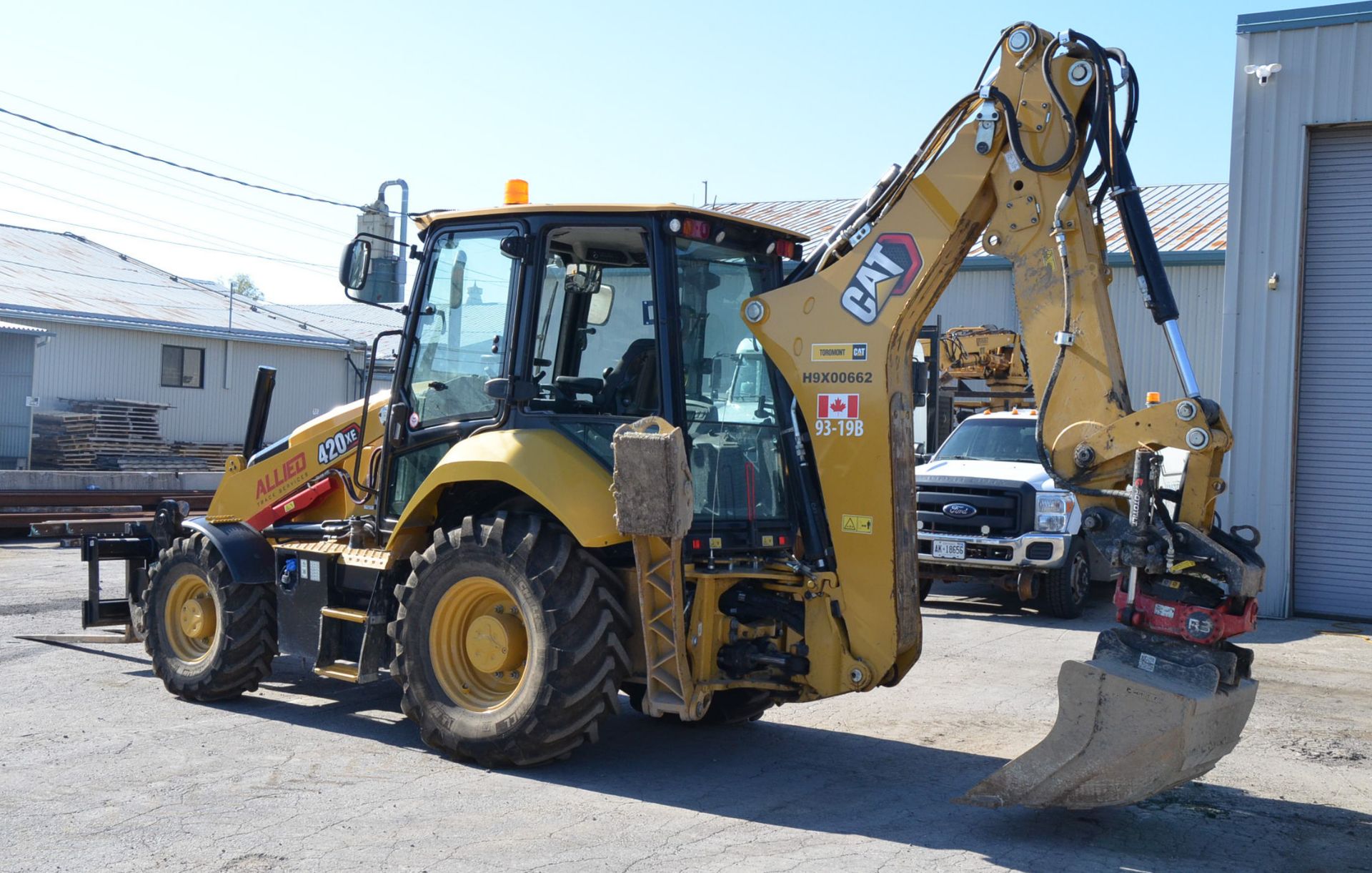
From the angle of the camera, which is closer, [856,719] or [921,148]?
[921,148]

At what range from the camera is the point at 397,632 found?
684 centimetres

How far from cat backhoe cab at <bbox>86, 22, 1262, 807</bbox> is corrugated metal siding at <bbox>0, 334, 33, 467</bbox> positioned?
23850mm

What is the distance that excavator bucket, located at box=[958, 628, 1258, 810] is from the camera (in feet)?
17.0

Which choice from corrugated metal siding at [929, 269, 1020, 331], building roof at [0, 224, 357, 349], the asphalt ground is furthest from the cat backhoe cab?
building roof at [0, 224, 357, 349]

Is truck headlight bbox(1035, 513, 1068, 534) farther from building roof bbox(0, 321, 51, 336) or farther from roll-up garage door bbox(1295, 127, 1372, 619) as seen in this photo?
building roof bbox(0, 321, 51, 336)

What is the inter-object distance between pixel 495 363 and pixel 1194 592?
3.70m

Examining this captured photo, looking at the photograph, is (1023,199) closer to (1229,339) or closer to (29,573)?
(1229,339)

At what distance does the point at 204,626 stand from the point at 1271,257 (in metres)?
11.8

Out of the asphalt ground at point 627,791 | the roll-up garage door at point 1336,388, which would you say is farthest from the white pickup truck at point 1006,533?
the asphalt ground at point 627,791

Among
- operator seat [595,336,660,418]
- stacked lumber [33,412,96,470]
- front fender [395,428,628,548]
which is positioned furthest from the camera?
stacked lumber [33,412,96,470]

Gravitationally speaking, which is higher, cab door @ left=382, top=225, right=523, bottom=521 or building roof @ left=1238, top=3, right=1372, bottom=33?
building roof @ left=1238, top=3, right=1372, bottom=33

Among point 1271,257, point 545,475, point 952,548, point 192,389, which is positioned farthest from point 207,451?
point 545,475

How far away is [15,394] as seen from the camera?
28.1 metres

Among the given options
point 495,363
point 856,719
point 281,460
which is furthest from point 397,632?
point 856,719
